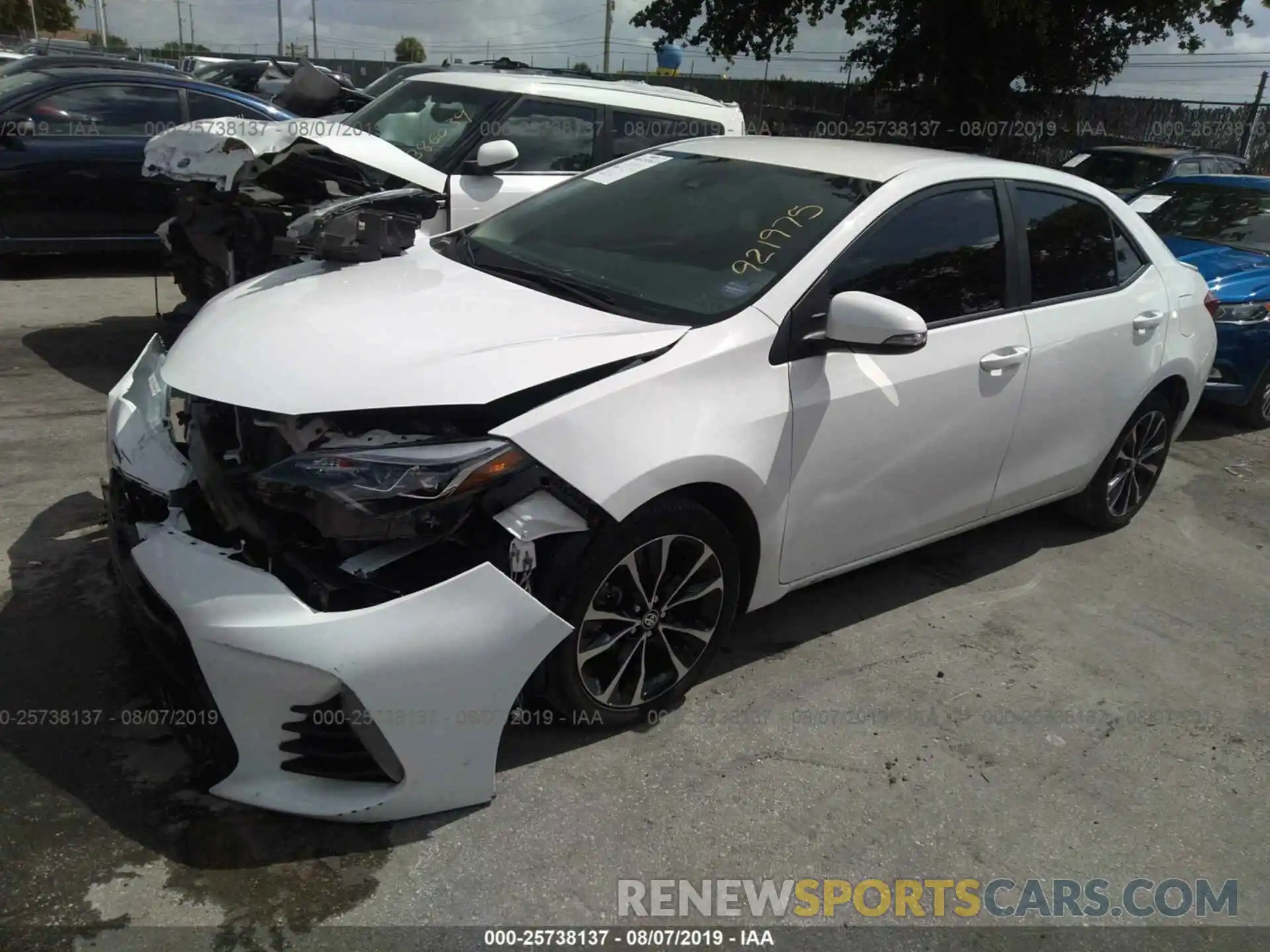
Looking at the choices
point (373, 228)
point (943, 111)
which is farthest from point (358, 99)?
point (943, 111)

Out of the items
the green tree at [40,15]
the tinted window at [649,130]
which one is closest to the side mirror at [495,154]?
the tinted window at [649,130]

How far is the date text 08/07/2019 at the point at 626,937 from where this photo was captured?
2402mm

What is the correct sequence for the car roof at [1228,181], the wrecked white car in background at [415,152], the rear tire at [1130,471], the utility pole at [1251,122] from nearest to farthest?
the rear tire at [1130,471] → the wrecked white car in background at [415,152] → the car roof at [1228,181] → the utility pole at [1251,122]

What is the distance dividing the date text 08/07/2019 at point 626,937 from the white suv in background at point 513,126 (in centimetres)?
434

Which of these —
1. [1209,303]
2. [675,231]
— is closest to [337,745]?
[675,231]

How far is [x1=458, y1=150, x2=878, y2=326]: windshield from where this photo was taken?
10.7 feet

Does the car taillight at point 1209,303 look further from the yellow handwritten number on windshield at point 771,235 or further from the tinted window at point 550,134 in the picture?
the tinted window at point 550,134

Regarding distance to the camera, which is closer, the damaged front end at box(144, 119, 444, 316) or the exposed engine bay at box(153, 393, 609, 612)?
the exposed engine bay at box(153, 393, 609, 612)

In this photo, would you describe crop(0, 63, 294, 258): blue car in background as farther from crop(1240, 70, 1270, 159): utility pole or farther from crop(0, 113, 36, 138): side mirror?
crop(1240, 70, 1270, 159): utility pole

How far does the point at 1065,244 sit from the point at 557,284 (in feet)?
7.35

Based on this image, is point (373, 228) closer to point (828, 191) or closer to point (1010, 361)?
point (828, 191)

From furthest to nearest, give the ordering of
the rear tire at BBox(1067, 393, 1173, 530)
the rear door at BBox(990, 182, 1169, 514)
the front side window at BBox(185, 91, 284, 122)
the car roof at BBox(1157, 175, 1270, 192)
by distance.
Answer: the front side window at BBox(185, 91, 284, 122) < the car roof at BBox(1157, 175, 1270, 192) < the rear tire at BBox(1067, 393, 1173, 530) < the rear door at BBox(990, 182, 1169, 514)

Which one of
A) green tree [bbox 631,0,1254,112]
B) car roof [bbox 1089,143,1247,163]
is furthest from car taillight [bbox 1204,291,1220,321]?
green tree [bbox 631,0,1254,112]

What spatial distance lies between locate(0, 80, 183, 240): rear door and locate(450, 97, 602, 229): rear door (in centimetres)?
336
